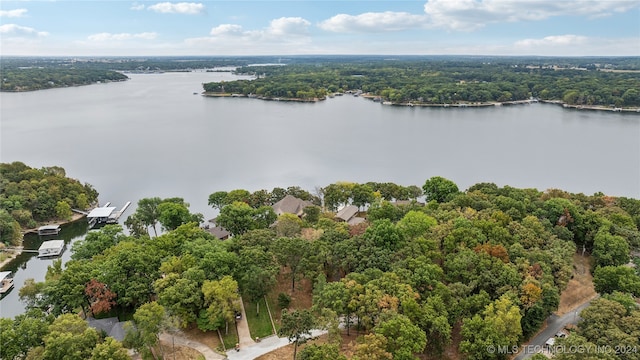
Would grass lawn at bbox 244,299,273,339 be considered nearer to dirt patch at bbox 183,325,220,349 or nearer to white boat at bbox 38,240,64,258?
dirt patch at bbox 183,325,220,349

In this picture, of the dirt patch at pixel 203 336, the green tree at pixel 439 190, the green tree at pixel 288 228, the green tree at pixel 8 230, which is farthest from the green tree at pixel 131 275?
the green tree at pixel 439 190

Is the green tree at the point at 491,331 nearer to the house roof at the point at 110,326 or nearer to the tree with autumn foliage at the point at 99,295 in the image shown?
the house roof at the point at 110,326

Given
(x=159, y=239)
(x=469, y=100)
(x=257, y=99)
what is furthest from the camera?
(x=257, y=99)

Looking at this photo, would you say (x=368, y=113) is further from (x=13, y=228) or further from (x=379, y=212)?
(x=13, y=228)

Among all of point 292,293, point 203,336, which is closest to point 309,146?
point 292,293

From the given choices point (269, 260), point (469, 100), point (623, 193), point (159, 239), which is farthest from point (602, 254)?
point (469, 100)
